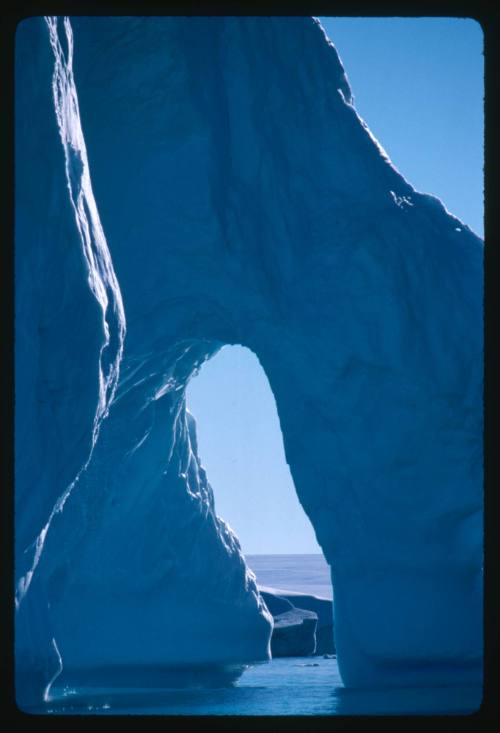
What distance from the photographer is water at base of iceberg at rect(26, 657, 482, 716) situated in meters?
10.4

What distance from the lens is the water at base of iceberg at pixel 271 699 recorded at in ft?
34.1

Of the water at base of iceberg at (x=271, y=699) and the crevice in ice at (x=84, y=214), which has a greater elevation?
the crevice in ice at (x=84, y=214)

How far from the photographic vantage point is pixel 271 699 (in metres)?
12.2

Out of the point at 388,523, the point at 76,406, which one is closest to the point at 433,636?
the point at 388,523

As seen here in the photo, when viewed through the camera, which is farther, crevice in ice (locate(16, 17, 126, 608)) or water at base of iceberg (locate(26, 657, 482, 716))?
water at base of iceberg (locate(26, 657, 482, 716))

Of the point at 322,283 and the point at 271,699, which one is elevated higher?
the point at 322,283

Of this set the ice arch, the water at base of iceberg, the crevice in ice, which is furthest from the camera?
the ice arch

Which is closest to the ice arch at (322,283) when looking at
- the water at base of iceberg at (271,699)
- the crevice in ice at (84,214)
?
the water at base of iceberg at (271,699)

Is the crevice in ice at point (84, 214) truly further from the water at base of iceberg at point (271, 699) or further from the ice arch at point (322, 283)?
the ice arch at point (322, 283)

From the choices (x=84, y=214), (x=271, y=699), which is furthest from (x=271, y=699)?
(x=84, y=214)

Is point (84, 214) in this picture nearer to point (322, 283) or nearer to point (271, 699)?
point (322, 283)

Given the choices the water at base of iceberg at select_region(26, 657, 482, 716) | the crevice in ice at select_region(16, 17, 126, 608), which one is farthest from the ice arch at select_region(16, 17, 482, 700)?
the crevice in ice at select_region(16, 17, 126, 608)

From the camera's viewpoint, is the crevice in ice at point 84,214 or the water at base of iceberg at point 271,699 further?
the water at base of iceberg at point 271,699

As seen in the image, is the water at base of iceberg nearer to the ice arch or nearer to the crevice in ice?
the ice arch
